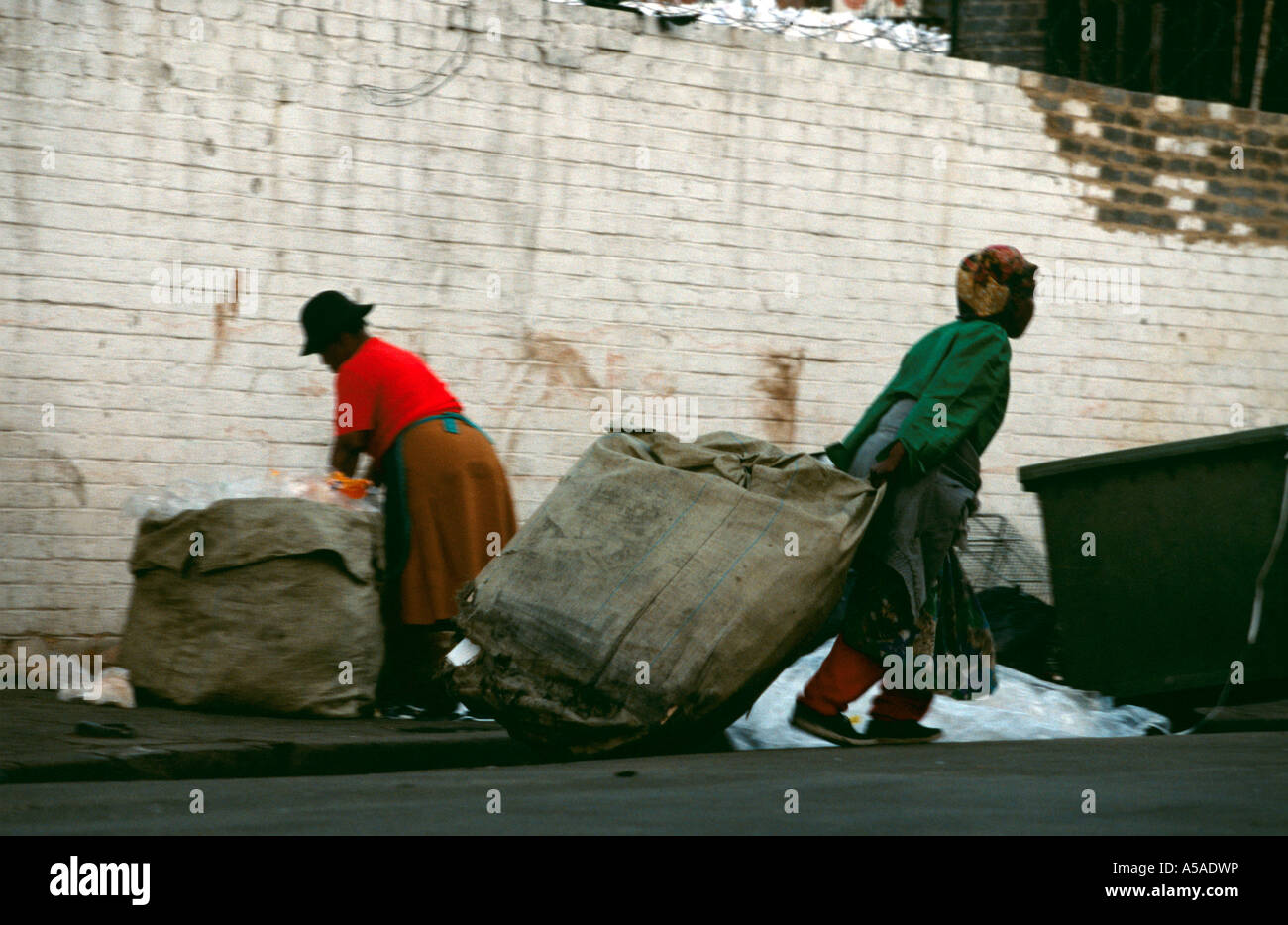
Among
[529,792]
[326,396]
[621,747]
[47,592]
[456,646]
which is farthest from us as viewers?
[326,396]

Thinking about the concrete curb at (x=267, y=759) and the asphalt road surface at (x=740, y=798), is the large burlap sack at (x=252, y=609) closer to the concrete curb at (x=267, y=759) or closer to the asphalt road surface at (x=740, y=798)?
the concrete curb at (x=267, y=759)

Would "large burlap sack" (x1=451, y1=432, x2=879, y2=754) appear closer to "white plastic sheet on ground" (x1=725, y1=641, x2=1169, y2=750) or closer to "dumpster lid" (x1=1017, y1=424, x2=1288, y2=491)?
"white plastic sheet on ground" (x1=725, y1=641, x2=1169, y2=750)

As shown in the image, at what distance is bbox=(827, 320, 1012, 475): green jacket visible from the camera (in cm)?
464

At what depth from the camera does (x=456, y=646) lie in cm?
443

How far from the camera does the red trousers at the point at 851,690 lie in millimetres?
4723

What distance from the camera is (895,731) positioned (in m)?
4.77

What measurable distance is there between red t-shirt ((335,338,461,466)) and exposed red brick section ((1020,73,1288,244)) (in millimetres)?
4099

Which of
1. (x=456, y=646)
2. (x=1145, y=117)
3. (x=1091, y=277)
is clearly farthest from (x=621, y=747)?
(x=1145, y=117)

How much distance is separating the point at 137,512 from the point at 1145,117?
226 inches

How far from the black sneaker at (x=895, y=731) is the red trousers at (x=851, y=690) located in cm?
2

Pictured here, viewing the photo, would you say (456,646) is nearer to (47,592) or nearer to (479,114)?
(47,592)

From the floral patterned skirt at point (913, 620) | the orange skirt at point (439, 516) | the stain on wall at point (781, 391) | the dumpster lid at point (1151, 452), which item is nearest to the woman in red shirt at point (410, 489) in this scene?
the orange skirt at point (439, 516)

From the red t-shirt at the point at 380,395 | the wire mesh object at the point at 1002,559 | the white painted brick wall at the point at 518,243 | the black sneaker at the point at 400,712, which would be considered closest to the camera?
the black sneaker at the point at 400,712
